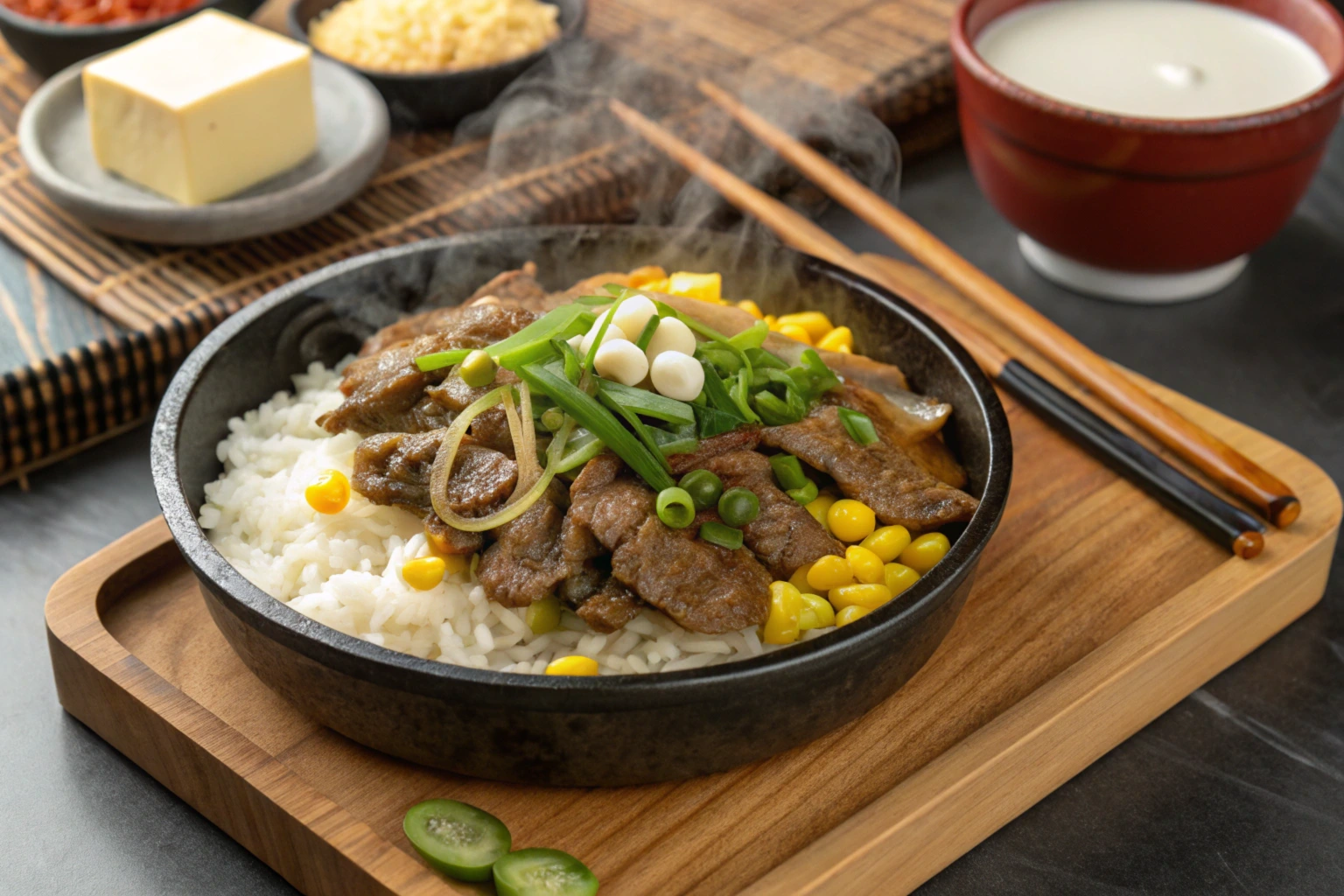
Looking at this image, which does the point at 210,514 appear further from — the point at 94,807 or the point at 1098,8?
the point at 1098,8

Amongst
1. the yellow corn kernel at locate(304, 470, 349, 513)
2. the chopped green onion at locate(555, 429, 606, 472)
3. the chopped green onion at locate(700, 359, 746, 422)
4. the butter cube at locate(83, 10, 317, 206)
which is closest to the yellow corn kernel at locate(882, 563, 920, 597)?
the chopped green onion at locate(700, 359, 746, 422)

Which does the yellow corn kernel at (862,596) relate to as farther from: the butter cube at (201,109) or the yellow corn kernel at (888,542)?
the butter cube at (201,109)

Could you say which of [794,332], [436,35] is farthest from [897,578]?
[436,35]

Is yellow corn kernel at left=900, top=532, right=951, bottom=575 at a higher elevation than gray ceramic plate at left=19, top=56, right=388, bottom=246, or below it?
higher

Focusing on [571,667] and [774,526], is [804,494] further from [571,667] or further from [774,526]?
[571,667]

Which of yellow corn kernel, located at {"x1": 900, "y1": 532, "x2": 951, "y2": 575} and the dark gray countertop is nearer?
the dark gray countertop

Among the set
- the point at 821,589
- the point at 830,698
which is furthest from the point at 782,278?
the point at 830,698

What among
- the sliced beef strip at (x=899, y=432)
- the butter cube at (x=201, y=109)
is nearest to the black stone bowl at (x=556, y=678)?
the sliced beef strip at (x=899, y=432)

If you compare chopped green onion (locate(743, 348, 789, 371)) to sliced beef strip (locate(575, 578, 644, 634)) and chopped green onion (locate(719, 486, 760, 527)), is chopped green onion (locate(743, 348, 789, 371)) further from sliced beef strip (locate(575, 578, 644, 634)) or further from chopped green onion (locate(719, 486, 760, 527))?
sliced beef strip (locate(575, 578, 644, 634))
